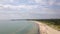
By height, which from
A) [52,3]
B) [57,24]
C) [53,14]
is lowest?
[57,24]

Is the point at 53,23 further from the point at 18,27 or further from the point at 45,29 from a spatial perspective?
the point at 18,27

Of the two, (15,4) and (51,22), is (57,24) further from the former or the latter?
(15,4)

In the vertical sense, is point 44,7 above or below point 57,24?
above

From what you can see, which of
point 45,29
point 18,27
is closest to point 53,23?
point 45,29

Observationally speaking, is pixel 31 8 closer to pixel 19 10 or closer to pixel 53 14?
pixel 19 10

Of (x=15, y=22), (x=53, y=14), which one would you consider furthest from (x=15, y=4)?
(x=53, y=14)

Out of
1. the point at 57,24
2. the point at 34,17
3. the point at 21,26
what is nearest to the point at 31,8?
the point at 34,17
